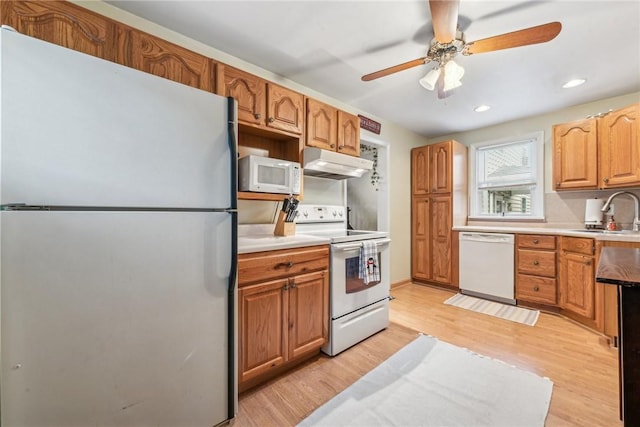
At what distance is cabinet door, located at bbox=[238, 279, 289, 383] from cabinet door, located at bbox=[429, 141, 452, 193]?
305 cm

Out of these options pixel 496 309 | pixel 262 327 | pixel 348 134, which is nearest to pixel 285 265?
pixel 262 327

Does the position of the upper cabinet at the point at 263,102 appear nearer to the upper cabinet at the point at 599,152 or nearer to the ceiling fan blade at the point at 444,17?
the ceiling fan blade at the point at 444,17

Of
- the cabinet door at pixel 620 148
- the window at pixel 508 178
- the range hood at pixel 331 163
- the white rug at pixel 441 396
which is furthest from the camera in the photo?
the window at pixel 508 178

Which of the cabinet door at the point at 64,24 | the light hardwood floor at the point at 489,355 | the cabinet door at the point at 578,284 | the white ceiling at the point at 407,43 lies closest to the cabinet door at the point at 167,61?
the cabinet door at the point at 64,24

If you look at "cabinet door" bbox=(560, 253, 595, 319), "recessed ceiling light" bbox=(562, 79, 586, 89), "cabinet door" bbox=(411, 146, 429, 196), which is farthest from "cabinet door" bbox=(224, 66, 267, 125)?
"cabinet door" bbox=(560, 253, 595, 319)

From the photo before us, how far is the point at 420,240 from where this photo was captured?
4094 millimetres

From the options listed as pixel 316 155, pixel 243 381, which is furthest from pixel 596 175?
pixel 243 381

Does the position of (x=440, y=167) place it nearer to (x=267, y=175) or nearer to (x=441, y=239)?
(x=441, y=239)

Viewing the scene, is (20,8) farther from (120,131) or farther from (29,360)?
(29,360)

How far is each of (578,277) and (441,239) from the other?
150 centimetres

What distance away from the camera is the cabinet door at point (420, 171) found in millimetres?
4008

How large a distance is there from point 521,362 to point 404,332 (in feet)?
2.90

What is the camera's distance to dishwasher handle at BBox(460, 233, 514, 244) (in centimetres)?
320

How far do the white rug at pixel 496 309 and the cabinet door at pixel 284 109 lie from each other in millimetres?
2865
